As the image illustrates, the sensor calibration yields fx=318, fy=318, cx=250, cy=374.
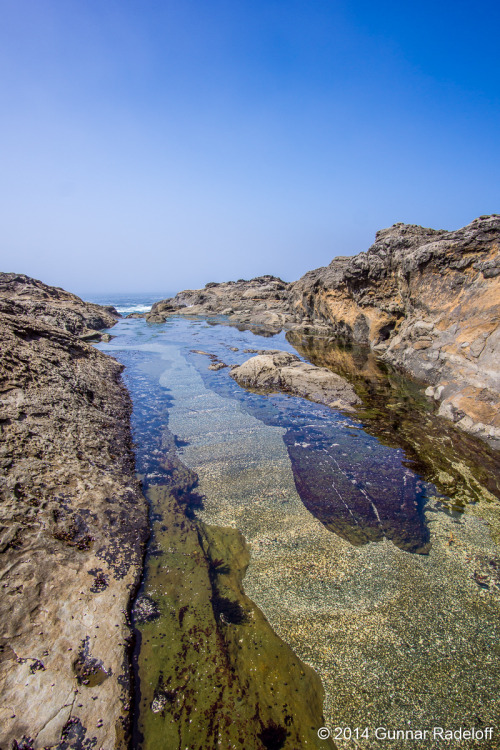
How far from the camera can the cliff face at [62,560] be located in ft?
7.82

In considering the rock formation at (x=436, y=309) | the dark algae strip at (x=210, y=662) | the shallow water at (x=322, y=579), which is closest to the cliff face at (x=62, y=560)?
the dark algae strip at (x=210, y=662)

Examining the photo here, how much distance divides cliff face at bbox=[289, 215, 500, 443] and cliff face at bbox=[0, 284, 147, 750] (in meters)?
8.37

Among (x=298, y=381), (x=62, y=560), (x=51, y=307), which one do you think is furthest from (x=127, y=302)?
(x=62, y=560)

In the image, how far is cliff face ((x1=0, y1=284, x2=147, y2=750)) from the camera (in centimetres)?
238

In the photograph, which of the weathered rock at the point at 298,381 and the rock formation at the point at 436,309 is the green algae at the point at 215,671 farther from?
the weathered rock at the point at 298,381

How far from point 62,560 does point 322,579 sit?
9.95 feet

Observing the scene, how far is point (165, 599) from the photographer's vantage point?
11.7 ft

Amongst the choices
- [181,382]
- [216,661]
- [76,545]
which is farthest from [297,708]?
[181,382]

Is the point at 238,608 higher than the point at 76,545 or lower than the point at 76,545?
lower

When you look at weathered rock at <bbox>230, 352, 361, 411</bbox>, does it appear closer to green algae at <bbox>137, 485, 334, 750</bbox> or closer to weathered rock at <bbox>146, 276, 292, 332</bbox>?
green algae at <bbox>137, 485, 334, 750</bbox>

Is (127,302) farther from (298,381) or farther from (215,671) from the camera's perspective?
(215,671)

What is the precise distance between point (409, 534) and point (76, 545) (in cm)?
459

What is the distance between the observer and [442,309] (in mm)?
13203

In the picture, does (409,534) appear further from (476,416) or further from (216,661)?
(476,416)
